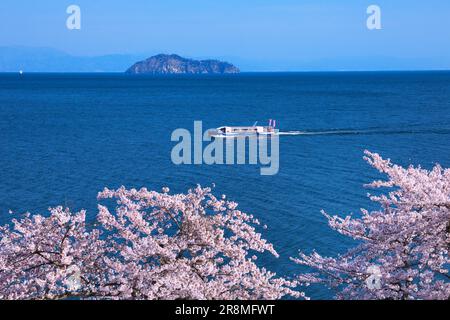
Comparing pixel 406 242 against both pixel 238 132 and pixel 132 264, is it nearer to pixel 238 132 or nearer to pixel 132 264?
pixel 132 264

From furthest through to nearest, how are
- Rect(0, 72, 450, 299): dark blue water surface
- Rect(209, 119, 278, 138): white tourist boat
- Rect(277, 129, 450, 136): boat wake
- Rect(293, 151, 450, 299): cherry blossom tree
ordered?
Rect(277, 129, 450, 136): boat wake < Rect(209, 119, 278, 138): white tourist boat < Rect(0, 72, 450, 299): dark blue water surface < Rect(293, 151, 450, 299): cherry blossom tree

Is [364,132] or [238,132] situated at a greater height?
[238,132]

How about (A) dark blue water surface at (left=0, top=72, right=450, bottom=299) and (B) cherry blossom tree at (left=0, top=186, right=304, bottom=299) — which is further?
(A) dark blue water surface at (left=0, top=72, right=450, bottom=299)

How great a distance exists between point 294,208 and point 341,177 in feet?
31.0

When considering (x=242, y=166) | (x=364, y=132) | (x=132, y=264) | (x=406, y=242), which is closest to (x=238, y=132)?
(x=364, y=132)

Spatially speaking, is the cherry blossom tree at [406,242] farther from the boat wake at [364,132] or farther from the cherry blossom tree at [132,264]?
the boat wake at [364,132]

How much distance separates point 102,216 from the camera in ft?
34.1

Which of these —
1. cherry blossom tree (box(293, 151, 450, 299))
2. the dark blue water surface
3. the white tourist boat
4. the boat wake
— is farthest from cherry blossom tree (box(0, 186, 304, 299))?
the boat wake

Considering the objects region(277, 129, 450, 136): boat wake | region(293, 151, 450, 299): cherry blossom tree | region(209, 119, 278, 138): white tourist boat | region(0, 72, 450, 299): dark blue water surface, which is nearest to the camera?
region(293, 151, 450, 299): cherry blossom tree

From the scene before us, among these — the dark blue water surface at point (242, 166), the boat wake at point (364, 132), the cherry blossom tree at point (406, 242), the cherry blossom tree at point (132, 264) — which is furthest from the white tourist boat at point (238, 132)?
the cherry blossom tree at point (132, 264)

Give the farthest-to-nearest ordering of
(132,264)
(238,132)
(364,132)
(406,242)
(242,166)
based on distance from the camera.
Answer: (364,132)
(238,132)
(242,166)
(406,242)
(132,264)

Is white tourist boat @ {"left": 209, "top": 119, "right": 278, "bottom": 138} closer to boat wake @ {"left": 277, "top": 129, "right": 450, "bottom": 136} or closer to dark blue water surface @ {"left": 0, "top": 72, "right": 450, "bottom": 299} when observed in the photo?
boat wake @ {"left": 277, "top": 129, "right": 450, "bottom": 136}

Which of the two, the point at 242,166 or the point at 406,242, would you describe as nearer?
the point at 406,242
